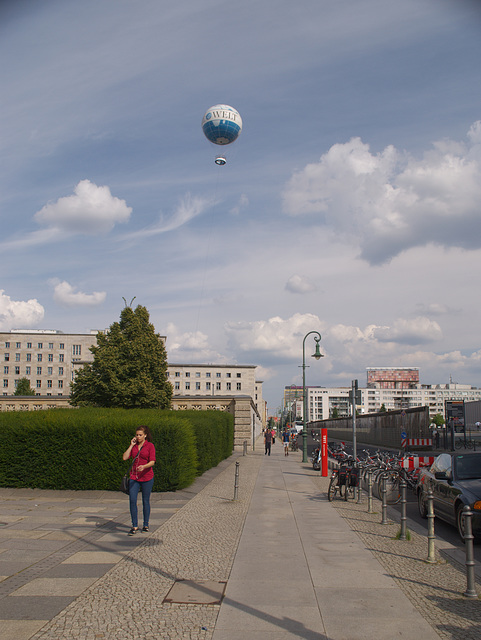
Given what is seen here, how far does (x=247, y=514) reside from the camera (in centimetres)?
1145

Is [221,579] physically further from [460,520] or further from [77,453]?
[77,453]

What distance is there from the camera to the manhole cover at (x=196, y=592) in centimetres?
567

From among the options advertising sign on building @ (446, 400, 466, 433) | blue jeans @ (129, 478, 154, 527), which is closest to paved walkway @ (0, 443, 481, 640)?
blue jeans @ (129, 478, 154, 527)

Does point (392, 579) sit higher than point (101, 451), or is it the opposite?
point (101, 451)

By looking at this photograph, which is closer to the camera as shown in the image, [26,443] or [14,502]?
[14,502]

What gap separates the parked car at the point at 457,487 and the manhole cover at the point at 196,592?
4641 millimetres

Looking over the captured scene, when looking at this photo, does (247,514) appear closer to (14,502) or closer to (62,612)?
(14,502)

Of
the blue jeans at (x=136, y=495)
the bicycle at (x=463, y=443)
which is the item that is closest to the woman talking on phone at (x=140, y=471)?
the blue jeans at (x=136, y=495)

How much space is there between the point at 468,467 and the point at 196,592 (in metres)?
6.36

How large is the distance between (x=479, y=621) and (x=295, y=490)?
11160mm

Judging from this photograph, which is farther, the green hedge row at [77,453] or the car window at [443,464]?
the green hedge row at [77,453]

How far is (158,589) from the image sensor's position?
605 cm

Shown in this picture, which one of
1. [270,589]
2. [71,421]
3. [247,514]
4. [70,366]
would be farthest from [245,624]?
[70,366]

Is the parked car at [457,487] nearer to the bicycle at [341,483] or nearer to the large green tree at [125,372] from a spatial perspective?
the bicycle at [341,483]
